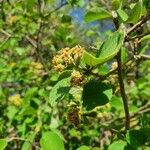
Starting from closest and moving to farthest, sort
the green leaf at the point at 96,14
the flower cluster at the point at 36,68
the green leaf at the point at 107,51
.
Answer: the green leaf at the point at 107,51, the green leaf at the point at 96,14, the flower cluster at the point at 36,68

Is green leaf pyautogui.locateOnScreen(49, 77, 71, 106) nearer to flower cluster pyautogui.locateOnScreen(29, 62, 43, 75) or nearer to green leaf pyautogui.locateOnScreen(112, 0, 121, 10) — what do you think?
green leaf pyautogui.locateOnScreen(112, 0, 121, 10)

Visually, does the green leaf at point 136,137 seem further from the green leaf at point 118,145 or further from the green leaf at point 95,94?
the green leaf at point 95,94

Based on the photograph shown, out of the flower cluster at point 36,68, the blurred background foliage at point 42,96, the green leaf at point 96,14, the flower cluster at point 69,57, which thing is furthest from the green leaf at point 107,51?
the flower cluster at point 36,68

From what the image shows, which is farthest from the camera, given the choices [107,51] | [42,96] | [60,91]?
[42,96]

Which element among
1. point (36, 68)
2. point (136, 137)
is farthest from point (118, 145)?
point (36, 68)

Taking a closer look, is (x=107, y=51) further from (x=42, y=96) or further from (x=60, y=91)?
(x=42, y=96)

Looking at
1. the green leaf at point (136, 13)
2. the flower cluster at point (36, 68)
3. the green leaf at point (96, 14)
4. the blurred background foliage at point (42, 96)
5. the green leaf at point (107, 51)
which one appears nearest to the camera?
the green leaf at point (107, 51)
